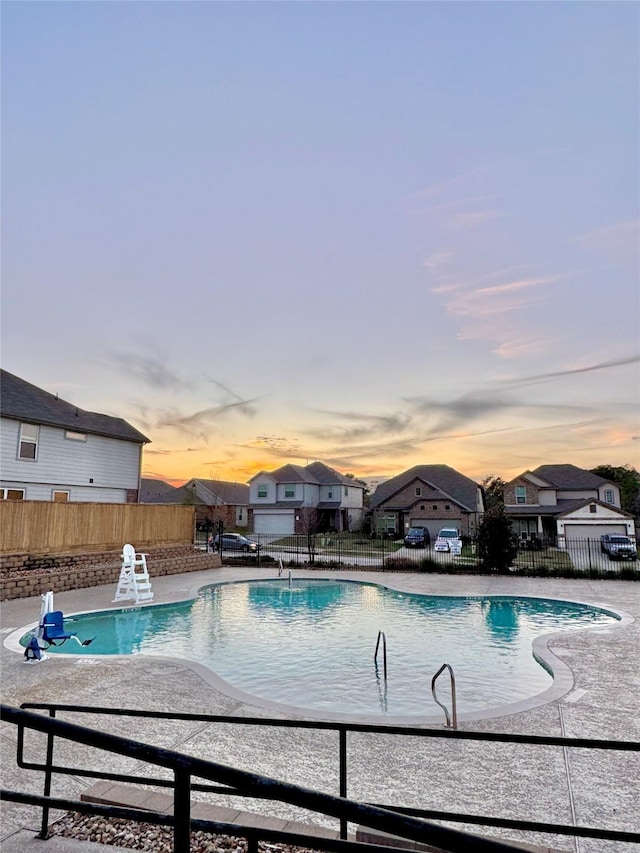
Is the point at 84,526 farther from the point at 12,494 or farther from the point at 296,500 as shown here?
the point at 296,500

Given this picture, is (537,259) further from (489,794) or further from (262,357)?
(489,794)

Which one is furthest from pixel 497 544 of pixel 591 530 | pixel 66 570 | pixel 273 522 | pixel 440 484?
pixel 273 522

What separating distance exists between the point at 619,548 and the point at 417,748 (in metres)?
25.0

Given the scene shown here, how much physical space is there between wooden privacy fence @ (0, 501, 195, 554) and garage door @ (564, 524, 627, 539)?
24716 millimetres

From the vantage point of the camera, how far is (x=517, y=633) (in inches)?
474

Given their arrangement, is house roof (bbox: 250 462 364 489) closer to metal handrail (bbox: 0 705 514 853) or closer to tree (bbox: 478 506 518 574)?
tree (bbox: 478 506 518 574)

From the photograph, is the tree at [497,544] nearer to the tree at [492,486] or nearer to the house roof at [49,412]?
the house roof at [49,412]

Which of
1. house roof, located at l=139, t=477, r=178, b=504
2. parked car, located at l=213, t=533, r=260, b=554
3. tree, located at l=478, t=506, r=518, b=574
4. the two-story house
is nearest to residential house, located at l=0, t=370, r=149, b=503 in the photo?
parked car, located at l=213, t=533, r=260, b=554

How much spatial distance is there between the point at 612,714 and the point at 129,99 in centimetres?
1492

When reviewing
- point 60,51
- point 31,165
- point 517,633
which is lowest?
point 517,633

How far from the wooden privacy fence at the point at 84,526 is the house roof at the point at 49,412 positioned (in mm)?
4962

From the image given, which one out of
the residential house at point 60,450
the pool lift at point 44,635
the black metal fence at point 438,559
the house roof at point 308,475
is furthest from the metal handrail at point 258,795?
the house roof at point 308,475

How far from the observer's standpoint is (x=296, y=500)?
42.8 meters

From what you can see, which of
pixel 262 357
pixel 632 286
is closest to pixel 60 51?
pixel 262 357
